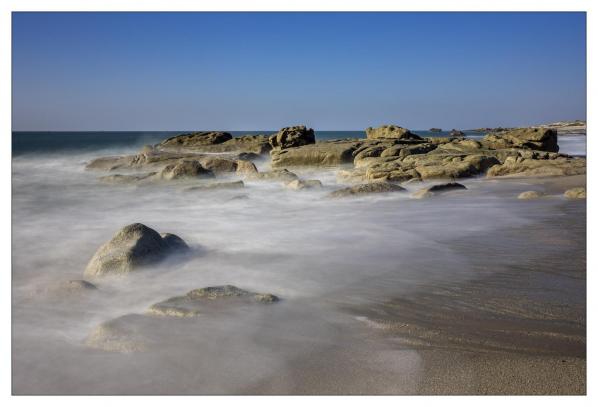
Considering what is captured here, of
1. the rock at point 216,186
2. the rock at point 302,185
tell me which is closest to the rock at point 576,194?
the rock at point 302,185

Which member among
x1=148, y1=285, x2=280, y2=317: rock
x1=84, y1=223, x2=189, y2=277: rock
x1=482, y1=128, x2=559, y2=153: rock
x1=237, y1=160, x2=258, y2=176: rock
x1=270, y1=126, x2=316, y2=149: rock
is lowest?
x1=148, y1=285, x2=280, y2=317: rock

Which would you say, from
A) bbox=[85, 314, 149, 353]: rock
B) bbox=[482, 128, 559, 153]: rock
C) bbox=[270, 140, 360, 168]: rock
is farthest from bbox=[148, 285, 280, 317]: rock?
bbox=[482, 128, 559, 153]: rock

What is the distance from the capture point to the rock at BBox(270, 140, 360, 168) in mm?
19266

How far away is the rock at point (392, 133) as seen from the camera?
80.1 ft

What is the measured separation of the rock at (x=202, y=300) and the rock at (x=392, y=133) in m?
21.3

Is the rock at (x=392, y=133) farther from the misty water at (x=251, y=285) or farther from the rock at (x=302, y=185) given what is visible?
the misty water at (x=251, y=285)

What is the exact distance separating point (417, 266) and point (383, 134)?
21.6 m

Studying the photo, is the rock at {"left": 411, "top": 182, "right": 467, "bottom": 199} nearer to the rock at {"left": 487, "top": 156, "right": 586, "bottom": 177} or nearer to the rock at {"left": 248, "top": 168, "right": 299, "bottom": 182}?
the rock at {"left": 487, "top": 156, "right": 586, "bottom": 177}

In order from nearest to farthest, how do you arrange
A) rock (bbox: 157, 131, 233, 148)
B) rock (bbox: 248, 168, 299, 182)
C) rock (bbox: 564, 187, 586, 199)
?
rock (bbox: 564, 187, 586, 199) → rock (bbox: 248, 168, 299, 182) → rock (bbox: 157, 131, 233, 148)

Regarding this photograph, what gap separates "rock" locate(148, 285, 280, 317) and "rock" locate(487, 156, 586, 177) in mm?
11728

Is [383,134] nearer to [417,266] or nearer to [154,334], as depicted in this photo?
[417,266]

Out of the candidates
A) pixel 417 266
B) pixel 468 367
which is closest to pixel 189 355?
pixel 468 367

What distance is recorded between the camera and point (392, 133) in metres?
24.8

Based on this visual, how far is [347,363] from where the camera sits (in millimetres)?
2756
